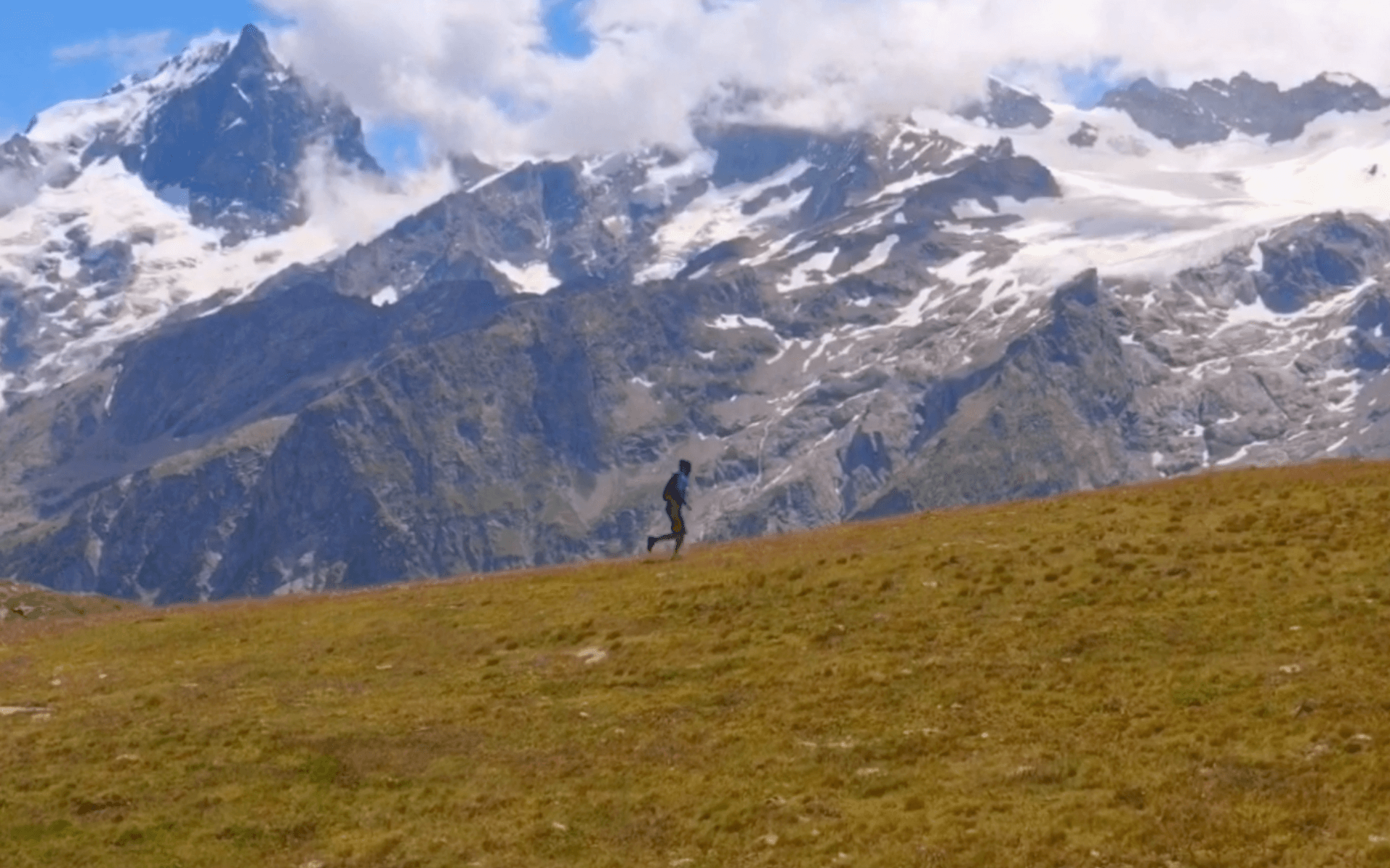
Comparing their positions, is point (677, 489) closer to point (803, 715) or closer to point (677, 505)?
point (677, 505)

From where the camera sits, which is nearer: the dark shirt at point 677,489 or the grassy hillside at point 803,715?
the grassy hillside at point 803,715

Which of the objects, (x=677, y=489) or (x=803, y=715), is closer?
(x=803, y=715)

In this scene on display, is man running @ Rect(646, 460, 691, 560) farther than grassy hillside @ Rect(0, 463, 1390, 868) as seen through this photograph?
Yes

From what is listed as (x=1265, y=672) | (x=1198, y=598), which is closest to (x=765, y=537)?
(x=1198, y=598)

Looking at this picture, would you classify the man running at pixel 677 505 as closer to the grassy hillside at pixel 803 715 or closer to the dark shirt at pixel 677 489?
the dark shirt at pixel 677 489

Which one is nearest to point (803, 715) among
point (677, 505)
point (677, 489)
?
point (677, 505)

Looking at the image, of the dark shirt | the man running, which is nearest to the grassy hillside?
the man running

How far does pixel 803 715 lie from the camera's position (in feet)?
142

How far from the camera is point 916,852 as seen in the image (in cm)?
3416

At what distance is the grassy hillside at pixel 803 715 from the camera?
35.7 metres

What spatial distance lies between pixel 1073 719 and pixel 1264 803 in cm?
657

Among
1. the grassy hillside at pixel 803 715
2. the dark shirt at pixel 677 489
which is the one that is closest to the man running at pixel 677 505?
the dark shirt at pixel 677 489

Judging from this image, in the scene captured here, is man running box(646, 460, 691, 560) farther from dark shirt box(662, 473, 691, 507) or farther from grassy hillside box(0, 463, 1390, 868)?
grassy hillside box(0, 463, 1390, 868)

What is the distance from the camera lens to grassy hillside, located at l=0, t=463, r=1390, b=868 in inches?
1406
